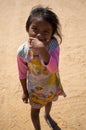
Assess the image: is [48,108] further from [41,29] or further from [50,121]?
[41,29]

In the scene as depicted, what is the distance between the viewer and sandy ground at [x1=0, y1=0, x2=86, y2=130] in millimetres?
3402

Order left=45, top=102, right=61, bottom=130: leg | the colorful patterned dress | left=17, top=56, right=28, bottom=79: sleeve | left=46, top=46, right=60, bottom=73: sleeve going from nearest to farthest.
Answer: left=46, top=46, right=60, bottom=73: sleeve < the colorful patterned dress < left=17, top=56, right=28, bottom=79: sleeve < left=45, top=102, right=61, bottom=130: leg

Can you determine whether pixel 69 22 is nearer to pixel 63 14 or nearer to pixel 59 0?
pixel 63 14

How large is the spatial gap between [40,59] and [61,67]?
1.81 m

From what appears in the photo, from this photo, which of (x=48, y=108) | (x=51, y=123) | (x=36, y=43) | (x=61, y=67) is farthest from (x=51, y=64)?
(x=61, y=67)

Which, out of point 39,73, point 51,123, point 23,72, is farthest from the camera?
point 51,123

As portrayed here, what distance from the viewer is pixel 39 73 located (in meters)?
2.48

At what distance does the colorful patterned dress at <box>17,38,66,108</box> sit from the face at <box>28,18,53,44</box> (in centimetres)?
14

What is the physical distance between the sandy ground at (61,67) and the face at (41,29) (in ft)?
4.62

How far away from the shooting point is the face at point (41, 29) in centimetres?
220

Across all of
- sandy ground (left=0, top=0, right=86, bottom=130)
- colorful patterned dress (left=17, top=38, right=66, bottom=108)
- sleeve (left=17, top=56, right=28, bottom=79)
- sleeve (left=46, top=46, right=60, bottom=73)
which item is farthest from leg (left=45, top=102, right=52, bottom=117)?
sleeve (left=46, top=46, right=60, bottom=73)

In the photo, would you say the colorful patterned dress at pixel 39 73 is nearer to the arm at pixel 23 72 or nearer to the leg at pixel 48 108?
the arm at pixel 23 72

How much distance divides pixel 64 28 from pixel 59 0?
1.33 metres

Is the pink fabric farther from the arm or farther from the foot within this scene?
the foot
